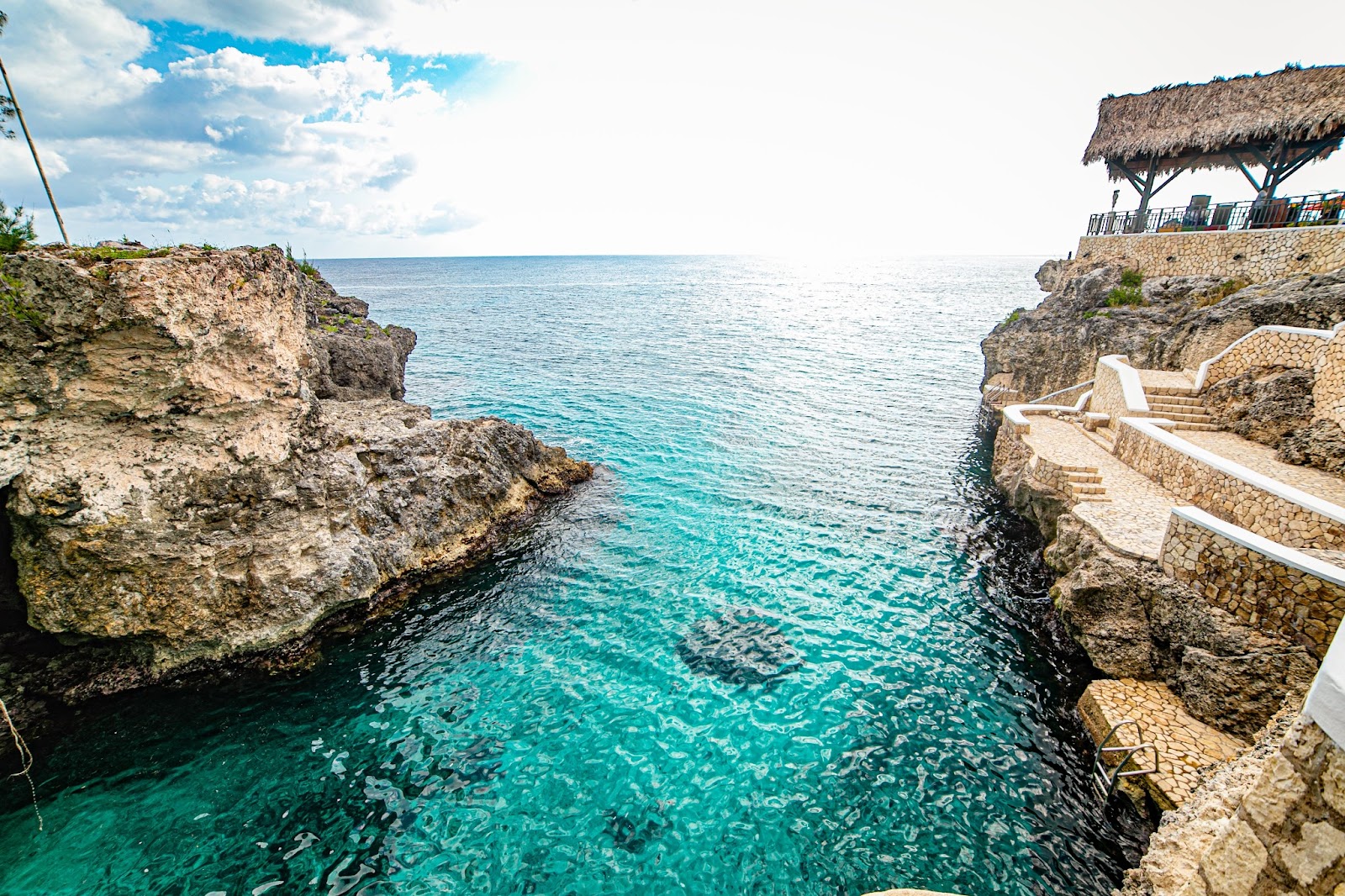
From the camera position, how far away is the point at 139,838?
9.02m

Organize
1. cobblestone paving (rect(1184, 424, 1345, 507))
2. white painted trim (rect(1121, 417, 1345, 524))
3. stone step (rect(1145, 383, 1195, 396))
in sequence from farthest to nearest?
stone step (rect(1145, 383, 1195, 396)), cobblestone paving (rect(1184, 424, 1345, 507)), white painted trim (rect(1121, 417, 1345, 524))

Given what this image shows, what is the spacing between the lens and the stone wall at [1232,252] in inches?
824

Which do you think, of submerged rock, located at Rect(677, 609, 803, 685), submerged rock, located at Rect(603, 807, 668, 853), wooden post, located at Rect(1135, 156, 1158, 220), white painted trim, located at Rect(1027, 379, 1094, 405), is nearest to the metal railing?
wooden post, located at Rect(1135, 156, 1158, 220)

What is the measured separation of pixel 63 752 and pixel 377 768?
5939 millimetres

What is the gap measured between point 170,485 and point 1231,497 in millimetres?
22776

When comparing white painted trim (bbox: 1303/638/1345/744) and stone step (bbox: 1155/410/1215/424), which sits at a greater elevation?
white painted trim (bbox: 1303/638/1345/744)

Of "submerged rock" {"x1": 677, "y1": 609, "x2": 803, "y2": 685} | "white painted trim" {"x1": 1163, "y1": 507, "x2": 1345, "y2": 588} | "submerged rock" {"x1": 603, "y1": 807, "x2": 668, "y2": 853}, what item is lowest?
"submerged rock" {"x1": 603, "y1": 807, "x2": 668, "y2": 853}

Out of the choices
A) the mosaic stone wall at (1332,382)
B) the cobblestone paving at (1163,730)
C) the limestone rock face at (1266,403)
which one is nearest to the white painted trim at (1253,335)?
the mosaic stone wall at (1332,382)

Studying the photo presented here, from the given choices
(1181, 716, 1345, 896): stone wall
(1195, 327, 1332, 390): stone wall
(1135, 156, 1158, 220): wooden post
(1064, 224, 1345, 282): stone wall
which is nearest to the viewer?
(1181, 716, 1345, 896): stone wall

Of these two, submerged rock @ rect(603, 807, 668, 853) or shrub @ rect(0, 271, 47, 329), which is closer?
submerged rock @ rect(603, 807, 668, 853)

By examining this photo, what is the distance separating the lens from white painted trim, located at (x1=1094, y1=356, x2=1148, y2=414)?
18.3m

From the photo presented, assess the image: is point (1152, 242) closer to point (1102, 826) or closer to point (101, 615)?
point (1102, 826)

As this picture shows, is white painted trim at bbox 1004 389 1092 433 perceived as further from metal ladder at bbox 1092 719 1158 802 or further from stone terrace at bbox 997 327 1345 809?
metal ladder at bbox 1092 719 1158 802

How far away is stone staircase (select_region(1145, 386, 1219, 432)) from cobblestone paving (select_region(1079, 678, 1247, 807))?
1080 centimetres
